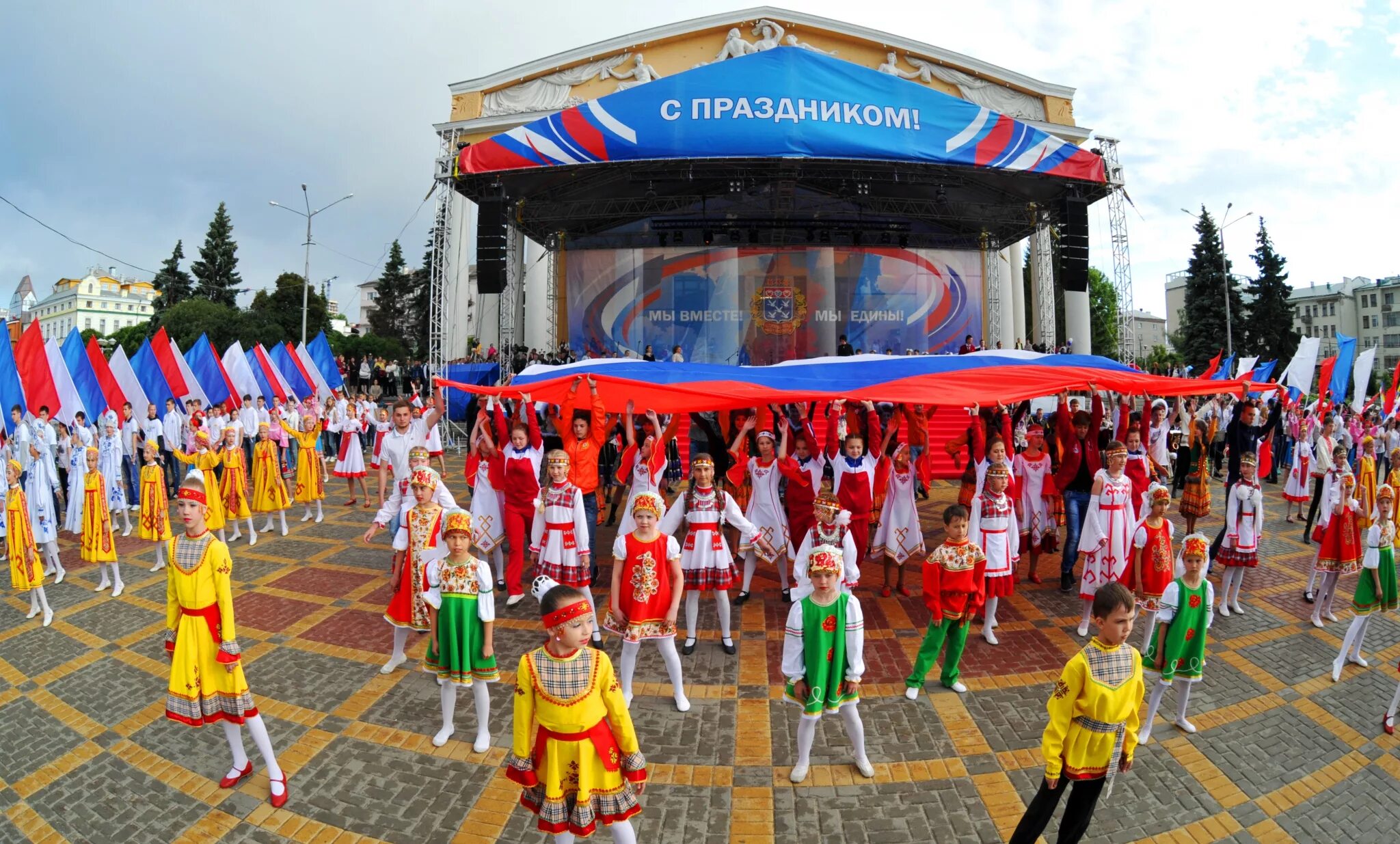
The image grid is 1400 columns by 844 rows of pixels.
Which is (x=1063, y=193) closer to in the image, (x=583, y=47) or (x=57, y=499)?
(x=583, y=47)

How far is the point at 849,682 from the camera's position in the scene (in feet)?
12.5

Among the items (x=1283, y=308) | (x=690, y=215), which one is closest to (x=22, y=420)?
(x=690, y=215)

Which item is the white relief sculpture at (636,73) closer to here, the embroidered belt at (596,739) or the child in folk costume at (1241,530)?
the child in folk costume at (1241,530)

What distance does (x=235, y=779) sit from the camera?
13.1 feet

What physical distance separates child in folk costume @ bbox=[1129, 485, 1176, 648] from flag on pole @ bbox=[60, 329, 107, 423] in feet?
49.8

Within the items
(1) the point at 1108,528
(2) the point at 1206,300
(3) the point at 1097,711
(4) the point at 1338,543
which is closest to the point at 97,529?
(3) the point at 1097,711

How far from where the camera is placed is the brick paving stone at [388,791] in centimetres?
361

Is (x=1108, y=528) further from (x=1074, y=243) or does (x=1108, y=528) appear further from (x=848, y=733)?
(x=1074, y=243)

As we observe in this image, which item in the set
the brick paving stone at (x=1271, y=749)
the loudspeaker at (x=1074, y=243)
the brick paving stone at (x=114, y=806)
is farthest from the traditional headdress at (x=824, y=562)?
the loudspeaker at (x=1074, y=243)

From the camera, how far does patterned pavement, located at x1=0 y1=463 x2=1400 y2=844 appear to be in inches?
143

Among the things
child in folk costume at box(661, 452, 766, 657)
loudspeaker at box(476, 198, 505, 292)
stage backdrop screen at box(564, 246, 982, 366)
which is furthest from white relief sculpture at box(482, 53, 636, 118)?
child in folk costume at box(661, 452, 766, 657)

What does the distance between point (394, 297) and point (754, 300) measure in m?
42.9

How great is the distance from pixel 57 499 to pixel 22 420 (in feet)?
6.51

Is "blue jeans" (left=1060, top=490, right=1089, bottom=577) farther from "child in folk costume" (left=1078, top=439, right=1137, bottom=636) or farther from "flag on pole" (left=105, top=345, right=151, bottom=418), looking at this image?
"flag on pole" (left=105, top=345, right=151, bottom=418)
